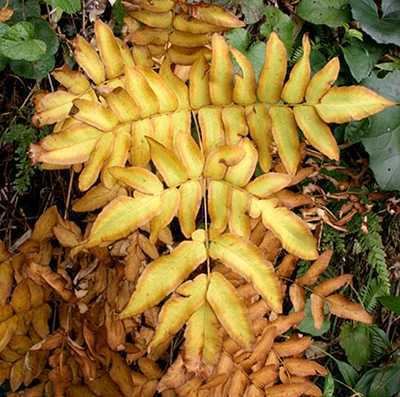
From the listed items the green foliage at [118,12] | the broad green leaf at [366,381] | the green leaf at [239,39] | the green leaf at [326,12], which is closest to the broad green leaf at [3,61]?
the green foliage at [118,12]

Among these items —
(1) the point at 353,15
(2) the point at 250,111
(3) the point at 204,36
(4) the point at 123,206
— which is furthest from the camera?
(1) the point at 353,15

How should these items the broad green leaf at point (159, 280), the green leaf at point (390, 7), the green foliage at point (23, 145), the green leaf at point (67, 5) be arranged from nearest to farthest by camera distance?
the broad green leaf at point (159, 280) → the green leaf at point (67, 5) → the green foliage at point (23, 145) → the green leaf at point (390, 7)

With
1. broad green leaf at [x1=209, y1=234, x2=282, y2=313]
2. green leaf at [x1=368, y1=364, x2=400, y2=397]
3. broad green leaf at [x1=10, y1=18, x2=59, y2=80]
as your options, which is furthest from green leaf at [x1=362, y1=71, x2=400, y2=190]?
broad green leaf at [x1=10, y1=18, x2=59, y2=80]

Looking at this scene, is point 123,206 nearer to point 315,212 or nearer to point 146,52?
point 146,52

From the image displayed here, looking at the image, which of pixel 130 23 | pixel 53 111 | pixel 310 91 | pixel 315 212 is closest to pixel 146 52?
pixel 130 23

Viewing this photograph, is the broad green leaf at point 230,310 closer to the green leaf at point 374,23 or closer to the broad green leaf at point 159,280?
the broad green leaf at point 159,280

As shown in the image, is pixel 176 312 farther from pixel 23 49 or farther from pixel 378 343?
pixel 378 343
